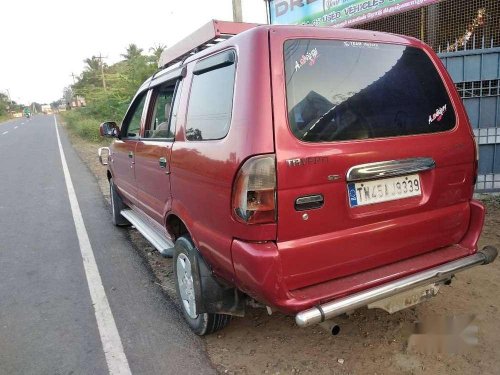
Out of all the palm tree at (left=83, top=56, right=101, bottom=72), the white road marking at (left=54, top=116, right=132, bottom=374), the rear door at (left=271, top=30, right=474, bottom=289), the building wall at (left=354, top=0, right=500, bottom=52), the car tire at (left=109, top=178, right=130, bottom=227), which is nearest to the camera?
the rear door at (left=271, top=30, right=474, bottom=289)

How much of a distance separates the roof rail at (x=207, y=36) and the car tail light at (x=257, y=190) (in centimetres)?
125

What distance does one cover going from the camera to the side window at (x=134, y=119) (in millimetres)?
4219

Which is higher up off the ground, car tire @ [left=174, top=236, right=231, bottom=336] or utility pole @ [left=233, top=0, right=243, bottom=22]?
utility pole @ [left=233, top=0, right=243, bottom=22]

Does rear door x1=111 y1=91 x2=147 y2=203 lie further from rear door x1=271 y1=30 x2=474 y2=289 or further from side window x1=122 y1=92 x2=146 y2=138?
rear door x1=271 y1=30 x2=474 y2=289

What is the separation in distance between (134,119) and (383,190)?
2988 mm

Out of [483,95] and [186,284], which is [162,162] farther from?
[483,95]

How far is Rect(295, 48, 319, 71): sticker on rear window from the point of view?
2260mm

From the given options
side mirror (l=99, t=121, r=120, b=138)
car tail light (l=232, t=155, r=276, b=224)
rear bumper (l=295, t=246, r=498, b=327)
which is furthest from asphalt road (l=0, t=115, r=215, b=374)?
side mirror (l=99, t=121, r=120, b=138)

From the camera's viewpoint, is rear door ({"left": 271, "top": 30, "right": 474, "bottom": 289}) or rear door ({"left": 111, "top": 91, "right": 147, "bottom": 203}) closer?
rear door ({"left": 271, "top": 30, "right": 474, "bottom": 289})

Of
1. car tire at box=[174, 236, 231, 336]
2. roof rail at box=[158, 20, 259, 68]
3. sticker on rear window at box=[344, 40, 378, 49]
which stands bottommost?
car tire at box=[174, 236, 231, 336]

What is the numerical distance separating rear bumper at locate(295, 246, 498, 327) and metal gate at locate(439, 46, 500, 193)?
3442 millimetres

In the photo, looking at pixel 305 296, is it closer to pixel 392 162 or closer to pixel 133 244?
pixel 392 162

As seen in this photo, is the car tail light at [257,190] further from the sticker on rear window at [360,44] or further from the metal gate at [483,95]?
the metal gate at [483,95]

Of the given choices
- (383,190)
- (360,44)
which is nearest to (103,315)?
(383,190)
